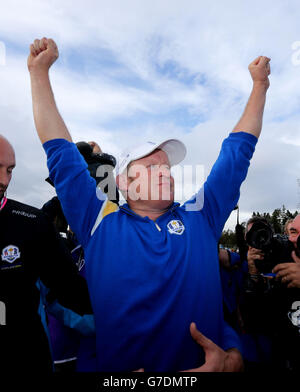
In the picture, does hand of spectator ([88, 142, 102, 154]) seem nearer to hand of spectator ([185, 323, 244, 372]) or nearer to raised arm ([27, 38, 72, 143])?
raised arm ([27, 38, 72, 143])

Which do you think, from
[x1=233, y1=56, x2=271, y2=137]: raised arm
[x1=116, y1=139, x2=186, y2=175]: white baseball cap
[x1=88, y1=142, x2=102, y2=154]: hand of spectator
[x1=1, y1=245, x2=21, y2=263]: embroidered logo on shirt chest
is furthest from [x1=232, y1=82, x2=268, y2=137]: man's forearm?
[x1=88, y1=142, x2=102, y2=154]: hand of spectator

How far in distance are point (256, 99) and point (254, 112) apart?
0.11 metres

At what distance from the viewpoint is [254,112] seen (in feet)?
5.86

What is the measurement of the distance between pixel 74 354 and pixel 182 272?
1423 millimetres

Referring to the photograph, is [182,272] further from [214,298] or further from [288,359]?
[288,359]

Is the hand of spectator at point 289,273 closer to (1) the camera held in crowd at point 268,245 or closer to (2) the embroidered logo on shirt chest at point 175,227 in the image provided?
(1) the camera held in crowd at point 268,245

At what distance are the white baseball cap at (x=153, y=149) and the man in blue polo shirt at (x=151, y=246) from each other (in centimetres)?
2

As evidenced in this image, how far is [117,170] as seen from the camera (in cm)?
199

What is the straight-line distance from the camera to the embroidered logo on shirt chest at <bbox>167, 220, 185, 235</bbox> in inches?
61.2

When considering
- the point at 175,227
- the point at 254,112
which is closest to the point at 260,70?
the point at 254,112

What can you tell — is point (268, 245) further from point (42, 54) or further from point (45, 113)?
point (42, 54)

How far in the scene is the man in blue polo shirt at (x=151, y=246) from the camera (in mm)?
1317
